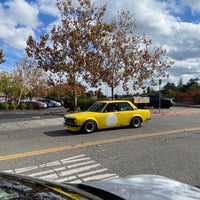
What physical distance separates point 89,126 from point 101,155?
3.95m

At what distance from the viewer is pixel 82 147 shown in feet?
27.6

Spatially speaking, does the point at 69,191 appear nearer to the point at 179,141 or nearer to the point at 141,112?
the point at 179,141

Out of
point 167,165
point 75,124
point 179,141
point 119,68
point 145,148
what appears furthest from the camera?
point 119,68

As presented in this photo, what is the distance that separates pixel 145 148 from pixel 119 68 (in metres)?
15.8

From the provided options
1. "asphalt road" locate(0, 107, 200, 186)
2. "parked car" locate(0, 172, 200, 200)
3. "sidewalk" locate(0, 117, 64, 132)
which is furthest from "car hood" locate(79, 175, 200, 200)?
"sidewalk" locate(0, 117, 64, 132)

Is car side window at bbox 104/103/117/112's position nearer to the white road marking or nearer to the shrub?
the white road marking

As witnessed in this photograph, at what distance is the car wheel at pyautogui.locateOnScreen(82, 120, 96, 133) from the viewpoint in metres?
11.1

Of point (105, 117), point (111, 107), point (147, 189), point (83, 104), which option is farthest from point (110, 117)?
point (83, 104)

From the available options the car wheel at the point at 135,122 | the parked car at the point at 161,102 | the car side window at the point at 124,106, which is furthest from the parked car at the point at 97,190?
the parked car at the point at 161,102

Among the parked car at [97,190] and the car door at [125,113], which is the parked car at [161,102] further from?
the parked car at [97,190]

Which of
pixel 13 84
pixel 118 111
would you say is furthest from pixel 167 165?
pixel 13 84

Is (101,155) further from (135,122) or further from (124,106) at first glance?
(135,122)

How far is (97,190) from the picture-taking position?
264cm

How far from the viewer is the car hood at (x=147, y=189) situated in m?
2.41
